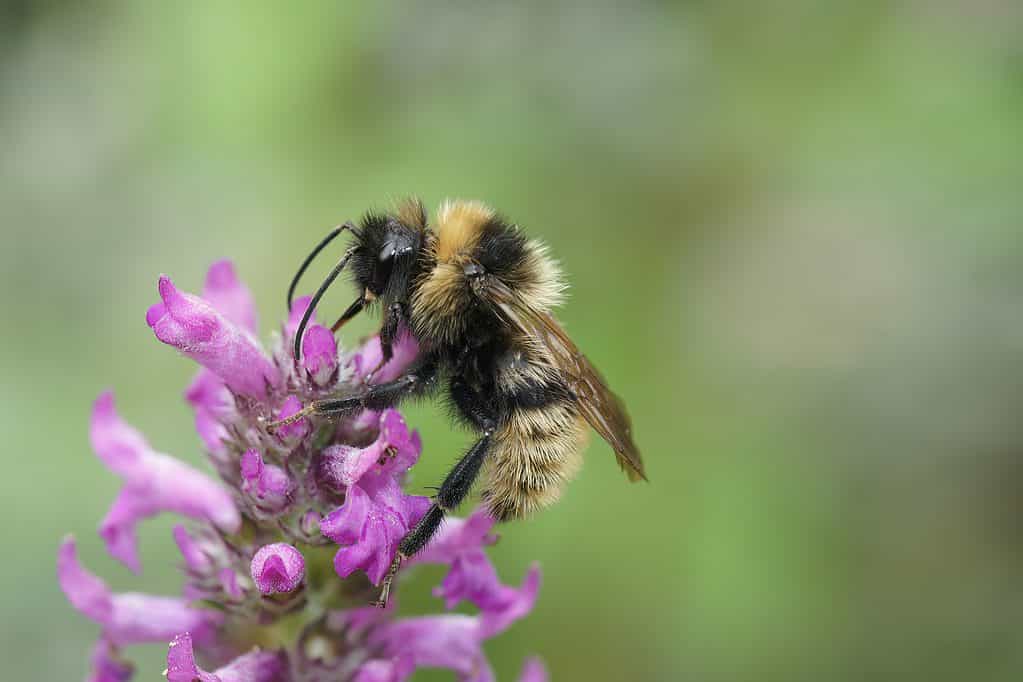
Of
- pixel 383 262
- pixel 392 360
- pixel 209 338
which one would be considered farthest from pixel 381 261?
pixel 209 338

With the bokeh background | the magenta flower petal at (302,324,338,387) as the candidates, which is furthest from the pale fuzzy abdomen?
the bokeh background

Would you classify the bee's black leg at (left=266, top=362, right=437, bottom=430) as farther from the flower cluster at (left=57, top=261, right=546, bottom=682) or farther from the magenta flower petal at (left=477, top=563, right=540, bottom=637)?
the magenta flower petal at (left=477, top=563, right=540, bottom=637)

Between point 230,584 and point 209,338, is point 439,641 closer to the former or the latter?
point 230,584

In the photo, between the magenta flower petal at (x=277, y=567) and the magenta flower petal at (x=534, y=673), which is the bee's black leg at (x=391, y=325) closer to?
the magenta flower petal at (x=277, y=567)

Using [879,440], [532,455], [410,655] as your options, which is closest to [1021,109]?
[879,440]

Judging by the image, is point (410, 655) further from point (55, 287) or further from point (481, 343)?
point (55, 287)

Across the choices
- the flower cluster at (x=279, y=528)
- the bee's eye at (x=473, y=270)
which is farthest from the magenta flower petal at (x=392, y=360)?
the bee's eye at (x=473, y=270)
